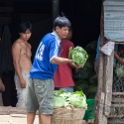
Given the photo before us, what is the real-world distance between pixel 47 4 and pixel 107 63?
4.31 meters

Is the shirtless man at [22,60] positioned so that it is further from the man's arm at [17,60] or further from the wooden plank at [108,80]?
the wooden plank at [108,80]

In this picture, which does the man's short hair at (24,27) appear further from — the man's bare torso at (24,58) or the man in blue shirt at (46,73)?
the man in blue shirt at (46,73)

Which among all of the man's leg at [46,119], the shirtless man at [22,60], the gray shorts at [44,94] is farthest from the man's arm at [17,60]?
the man's leg at [46,119]

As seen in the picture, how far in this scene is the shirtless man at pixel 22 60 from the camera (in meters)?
9.38

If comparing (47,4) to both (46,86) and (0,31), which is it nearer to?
(0,31)

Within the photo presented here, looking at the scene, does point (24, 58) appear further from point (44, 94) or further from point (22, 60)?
point (44, 94)

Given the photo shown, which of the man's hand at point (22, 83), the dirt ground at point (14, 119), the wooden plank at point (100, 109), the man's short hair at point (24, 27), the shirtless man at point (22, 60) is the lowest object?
the dirt ground at point (14, 119)

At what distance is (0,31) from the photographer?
451 inches

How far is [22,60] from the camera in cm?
952

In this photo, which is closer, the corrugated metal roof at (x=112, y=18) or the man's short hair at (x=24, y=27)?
the corrugated metal roof at (x=112, y=18)

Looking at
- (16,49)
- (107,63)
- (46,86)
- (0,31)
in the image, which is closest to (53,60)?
(46,86)

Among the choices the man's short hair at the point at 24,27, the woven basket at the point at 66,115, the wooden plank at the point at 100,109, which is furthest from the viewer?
the man's short hair at the point at 24,27

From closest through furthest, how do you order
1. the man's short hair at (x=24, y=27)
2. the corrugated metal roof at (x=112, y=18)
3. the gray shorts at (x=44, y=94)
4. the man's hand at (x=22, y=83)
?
the gray shorts at (x=44, y=94)
the corrugated metal roof at (x=112, y=18)
the man's short hair at (x=24, y=27)
the man's hand at (x=22, y=83)

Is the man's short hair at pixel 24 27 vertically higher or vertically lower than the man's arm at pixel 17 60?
higher
